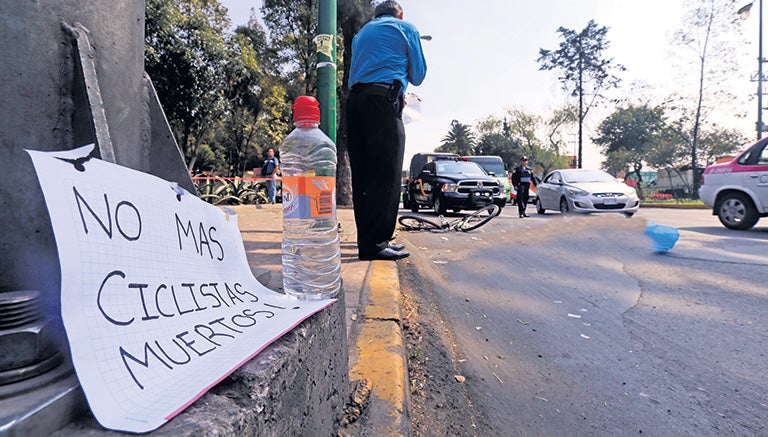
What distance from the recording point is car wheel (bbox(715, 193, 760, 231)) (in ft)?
24.9

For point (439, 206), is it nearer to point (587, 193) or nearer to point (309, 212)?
point (587, 193)

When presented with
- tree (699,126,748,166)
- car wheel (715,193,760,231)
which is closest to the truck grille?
car wheel (715,193,760,231)

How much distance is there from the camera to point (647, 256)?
4852 mm

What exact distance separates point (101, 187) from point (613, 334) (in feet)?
9.07

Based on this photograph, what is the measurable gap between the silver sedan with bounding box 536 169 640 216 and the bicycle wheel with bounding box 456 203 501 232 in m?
3.77

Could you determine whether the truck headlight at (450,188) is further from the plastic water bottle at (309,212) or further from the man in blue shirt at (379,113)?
the plastic water bottle at (309,212)

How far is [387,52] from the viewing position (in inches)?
131

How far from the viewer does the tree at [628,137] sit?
149 feet

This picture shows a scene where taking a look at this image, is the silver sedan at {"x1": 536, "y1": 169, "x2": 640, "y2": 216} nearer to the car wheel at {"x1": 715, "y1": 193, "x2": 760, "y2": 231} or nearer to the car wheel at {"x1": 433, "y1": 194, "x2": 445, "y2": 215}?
the car wheel at {"x1": 715, "y1": 193, "x2": 760, "y2": 231}

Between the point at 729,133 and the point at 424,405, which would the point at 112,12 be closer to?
the point at 424,405

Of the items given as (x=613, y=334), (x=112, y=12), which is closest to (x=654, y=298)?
(x=613, y=334)

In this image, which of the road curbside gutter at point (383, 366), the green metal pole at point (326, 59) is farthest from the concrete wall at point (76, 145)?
the green metal pole at point (326, 59)

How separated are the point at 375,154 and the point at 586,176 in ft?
33.5

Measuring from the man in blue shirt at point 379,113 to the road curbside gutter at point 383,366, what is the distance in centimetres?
104
